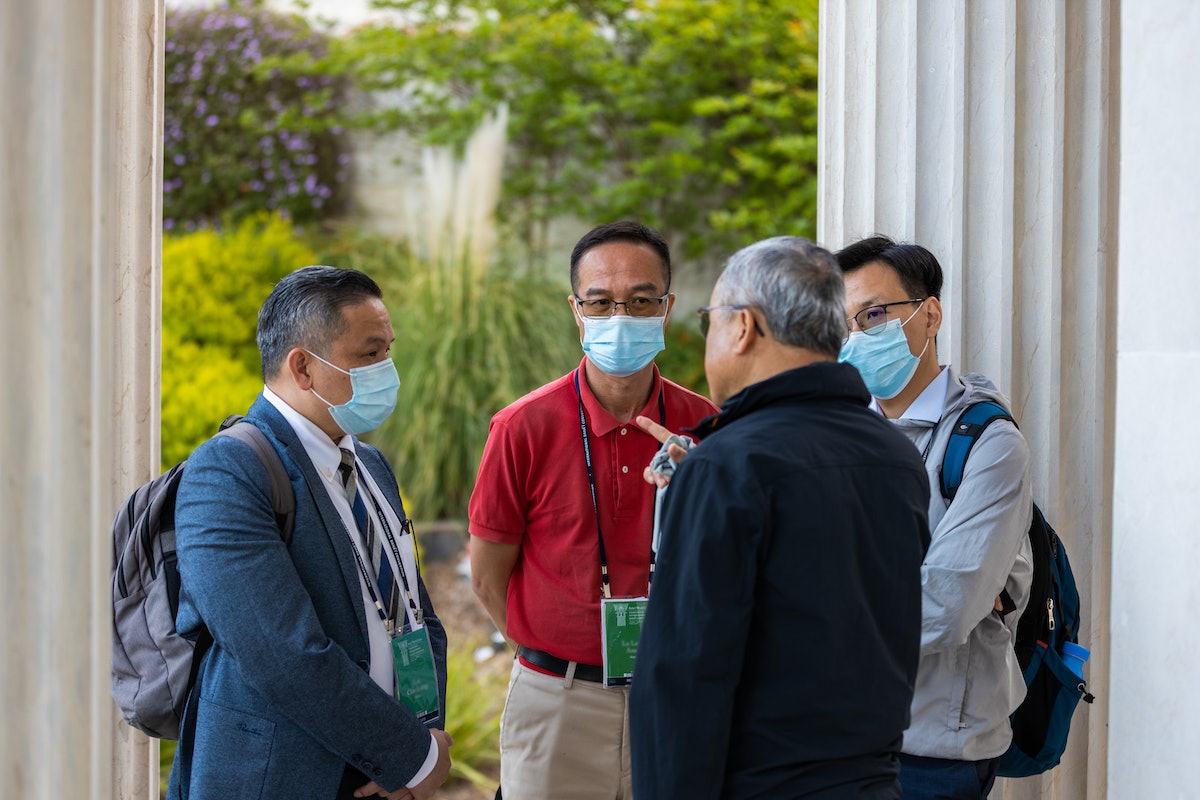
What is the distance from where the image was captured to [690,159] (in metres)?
7.78

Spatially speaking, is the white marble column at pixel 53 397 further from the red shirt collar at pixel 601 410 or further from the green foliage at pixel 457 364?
the green foliage at pixel 457 364

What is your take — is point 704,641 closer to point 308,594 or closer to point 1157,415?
point 308,594

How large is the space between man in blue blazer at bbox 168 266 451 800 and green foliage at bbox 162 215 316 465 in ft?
11.5

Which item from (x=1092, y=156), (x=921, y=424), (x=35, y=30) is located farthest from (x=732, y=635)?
(x=1092, y=156)

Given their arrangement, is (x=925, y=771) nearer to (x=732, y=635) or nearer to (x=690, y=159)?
(x=732, y=635)

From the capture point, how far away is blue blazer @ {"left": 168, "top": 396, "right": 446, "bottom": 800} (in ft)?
6.10

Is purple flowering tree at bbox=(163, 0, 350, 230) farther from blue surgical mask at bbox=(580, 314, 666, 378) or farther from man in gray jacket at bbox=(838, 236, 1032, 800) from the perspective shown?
man in gray jacket at bbox=(838, 236, 1032, 800)

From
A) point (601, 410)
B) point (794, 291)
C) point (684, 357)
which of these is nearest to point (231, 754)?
point (601, 410)

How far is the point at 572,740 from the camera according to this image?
2.43m

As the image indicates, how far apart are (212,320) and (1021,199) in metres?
4.92

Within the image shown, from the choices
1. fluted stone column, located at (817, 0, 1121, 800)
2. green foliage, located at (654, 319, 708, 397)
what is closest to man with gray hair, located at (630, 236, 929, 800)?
fluted stone column, located at (817, 0, 1121, 800)

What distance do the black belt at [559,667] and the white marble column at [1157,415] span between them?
105cm

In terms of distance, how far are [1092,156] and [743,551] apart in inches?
83.0

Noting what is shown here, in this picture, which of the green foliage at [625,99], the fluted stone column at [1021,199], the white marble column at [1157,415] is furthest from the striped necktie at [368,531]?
the green foliage at [625,99]
